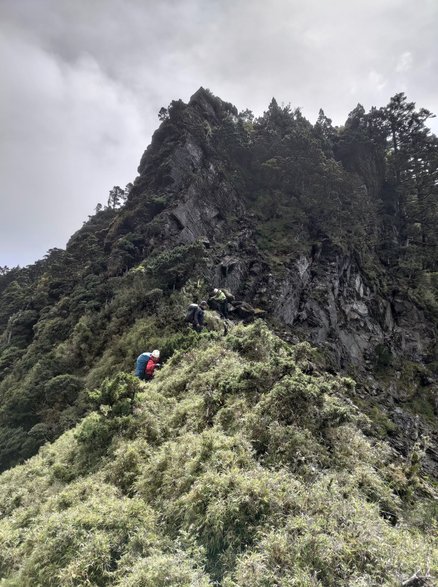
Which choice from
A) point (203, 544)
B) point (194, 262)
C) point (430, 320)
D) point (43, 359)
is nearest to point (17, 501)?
point (203, 544)

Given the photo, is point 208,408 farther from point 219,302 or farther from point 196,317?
point 219,302

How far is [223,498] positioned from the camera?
5.23 meters

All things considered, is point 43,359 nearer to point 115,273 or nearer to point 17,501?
point 115,273

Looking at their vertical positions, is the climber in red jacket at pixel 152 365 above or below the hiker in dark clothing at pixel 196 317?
below

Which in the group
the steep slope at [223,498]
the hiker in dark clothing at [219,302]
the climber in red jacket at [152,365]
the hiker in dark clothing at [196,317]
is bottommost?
the steep slope at [223,498]

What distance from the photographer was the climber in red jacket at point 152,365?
13108mm

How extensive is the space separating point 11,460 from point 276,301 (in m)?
19.4

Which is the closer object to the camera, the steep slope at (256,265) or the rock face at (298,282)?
the steep slope at (256,265)

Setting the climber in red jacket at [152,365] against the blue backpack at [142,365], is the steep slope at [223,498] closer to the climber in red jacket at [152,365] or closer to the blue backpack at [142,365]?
the climber in red jacket at [152,365]

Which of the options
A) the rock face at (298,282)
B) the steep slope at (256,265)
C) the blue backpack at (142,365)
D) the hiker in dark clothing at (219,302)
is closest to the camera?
the blue backpack at (142,365)

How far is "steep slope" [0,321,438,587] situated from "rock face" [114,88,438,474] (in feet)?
42.8

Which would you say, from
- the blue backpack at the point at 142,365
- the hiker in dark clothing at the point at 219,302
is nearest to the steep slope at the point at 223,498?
the blue backpack at the point at 142,365

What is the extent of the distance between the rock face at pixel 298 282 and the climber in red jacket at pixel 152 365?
11.7 metres

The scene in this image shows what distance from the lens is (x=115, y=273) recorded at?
29344mm
